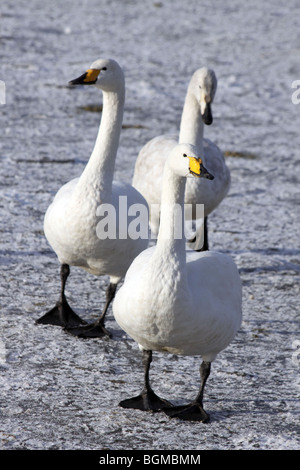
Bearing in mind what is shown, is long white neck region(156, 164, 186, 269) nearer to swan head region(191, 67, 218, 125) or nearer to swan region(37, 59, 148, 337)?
swan region(37, 59, 148, 337)

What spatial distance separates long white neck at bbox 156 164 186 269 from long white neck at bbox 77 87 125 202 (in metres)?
1.07

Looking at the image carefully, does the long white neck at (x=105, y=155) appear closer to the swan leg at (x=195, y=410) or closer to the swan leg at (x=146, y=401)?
the swan leg at (x=146, y=401)

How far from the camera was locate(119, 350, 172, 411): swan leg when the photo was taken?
4656 mm

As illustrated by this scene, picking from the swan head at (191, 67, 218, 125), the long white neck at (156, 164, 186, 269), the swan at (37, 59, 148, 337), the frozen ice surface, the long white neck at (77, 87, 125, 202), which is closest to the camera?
the long white neck at (156, 164, 186, 269)

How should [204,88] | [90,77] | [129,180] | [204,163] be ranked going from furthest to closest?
1. [129,180]
2. [204,163]
3. [204,88]
4. [90,77]

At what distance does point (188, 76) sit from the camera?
12273mm

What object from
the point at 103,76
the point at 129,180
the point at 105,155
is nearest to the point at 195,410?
the point at 105,155

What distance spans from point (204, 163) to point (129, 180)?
175 cm

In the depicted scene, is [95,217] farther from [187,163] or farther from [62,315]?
[187,163]

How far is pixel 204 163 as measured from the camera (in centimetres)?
713

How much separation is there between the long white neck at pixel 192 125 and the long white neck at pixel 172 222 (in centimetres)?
263

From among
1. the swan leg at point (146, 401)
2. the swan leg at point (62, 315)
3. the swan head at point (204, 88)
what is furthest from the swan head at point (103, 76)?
the swan leg at point (146, 401)

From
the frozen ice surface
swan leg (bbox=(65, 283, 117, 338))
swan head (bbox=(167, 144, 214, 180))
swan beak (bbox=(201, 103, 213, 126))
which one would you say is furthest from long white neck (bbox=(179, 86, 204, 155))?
swan head (bbox=(167, 144, 214, 180))

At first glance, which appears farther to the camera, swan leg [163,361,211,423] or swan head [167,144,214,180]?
swan leg [163,361,211,423]
